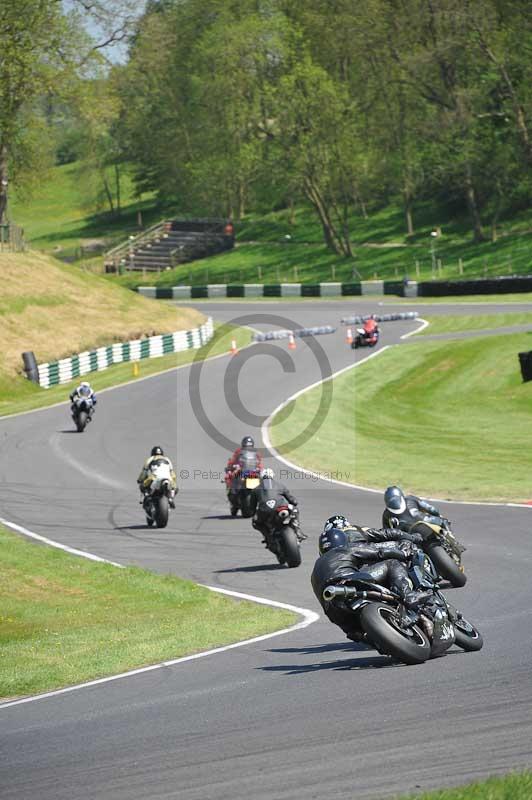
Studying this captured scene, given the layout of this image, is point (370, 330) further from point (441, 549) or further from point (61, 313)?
point (441, 549)

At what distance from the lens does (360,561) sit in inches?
431

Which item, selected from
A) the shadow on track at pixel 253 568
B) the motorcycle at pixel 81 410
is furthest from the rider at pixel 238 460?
the motorcycle at pixel 81 410

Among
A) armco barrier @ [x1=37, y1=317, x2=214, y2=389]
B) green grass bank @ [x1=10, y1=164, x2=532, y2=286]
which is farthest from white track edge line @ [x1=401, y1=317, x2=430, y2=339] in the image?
green grass bank @ [x1=10, y1=164, x2=532, y2=286]

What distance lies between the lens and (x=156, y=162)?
122500 mm

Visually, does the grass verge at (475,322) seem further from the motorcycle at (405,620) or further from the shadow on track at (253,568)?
the motorcycle at (405,620)

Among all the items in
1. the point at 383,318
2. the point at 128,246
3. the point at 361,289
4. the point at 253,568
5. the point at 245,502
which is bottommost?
the point at 253,568

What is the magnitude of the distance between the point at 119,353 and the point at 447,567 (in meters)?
40.5

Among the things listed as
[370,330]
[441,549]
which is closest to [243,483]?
[441,549]

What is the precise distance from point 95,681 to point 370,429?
26351mm

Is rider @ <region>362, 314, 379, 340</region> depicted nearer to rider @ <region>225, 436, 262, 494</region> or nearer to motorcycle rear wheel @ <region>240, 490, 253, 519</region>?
rider @ <region>225, 436, 262, 494</region>

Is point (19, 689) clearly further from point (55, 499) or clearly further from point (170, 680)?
point (55, 499)

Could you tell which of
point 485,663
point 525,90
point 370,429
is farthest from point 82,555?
point 525,90

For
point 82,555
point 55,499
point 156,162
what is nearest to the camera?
point 82,555

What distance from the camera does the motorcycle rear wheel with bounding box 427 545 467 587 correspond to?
49.9ft
